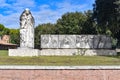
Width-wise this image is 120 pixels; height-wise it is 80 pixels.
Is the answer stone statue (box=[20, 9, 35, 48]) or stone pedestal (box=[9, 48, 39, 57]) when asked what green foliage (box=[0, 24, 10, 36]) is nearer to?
stone statue (box=[20, 9, 35, 48])

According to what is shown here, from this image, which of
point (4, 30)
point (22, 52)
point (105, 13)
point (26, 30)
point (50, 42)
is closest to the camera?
point (22, 52)

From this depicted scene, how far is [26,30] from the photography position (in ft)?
92.1

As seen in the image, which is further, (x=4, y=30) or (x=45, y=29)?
(x=4, y=30)

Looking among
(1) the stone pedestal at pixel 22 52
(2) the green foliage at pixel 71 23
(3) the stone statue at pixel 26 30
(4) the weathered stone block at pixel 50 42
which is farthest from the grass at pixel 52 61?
(2) the green foliage at pixel 71 23

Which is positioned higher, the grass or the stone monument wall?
the stone monument wall

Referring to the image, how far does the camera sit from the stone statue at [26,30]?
1101 inches

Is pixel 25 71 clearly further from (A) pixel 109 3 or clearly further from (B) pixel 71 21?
(B) pixel 71 21

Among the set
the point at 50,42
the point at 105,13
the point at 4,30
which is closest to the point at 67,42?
the point at 50,42

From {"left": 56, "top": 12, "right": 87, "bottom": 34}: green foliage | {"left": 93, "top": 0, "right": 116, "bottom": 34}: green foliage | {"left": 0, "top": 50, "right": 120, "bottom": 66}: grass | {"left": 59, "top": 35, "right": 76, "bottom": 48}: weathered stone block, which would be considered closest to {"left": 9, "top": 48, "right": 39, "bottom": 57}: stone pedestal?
{"left": 0, "top": 50, "right": 120, "bottom": 66}: grass

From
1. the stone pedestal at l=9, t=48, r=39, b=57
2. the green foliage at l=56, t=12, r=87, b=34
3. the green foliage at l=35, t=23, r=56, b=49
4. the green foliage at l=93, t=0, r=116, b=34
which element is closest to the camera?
the stone pedestal at l=9, t=48, r=39, b=57

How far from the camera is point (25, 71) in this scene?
16.1 m

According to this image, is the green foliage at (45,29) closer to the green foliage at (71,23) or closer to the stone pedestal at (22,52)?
the green foliage at (71,23)

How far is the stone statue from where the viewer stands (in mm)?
27953

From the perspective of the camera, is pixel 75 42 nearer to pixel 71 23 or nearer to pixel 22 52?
pixel 22 52
